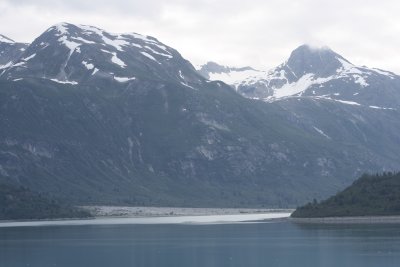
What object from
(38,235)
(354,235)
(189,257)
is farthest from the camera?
(38,235)

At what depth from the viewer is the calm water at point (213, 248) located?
132 m

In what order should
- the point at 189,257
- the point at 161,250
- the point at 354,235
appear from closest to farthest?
1. the point at 189,257
2. the point at 161,250
3. the point at 354,235

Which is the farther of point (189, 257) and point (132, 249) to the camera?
point (132, 249)

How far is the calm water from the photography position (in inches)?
5212

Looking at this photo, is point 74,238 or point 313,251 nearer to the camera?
point 313,251

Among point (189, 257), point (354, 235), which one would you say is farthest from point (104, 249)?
point (354, 235)

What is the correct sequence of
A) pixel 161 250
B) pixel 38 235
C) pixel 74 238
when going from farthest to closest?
pixel 38 235, pixel 74 238, pixel 161 250

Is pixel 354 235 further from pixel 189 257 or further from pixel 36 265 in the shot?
pixel 36 265

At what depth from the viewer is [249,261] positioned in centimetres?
13262

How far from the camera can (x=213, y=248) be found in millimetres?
153750

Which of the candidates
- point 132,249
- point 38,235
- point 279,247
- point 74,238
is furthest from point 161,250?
point 38,235

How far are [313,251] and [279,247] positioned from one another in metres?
11.2

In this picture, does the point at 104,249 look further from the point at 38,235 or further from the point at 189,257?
the point at 38,235

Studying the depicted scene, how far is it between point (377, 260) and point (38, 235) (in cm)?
8719
